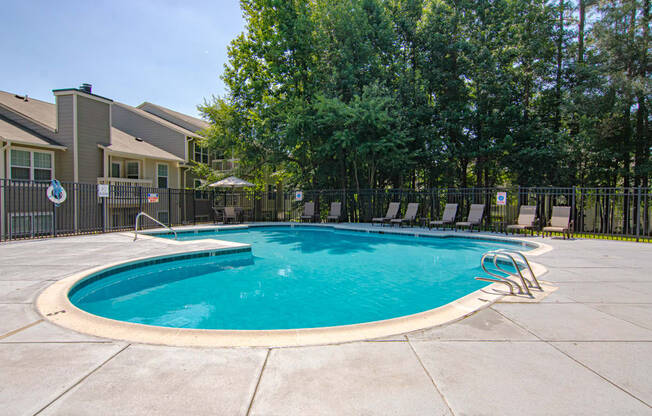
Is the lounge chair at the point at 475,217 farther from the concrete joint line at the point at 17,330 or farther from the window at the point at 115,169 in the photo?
the window at the point at 115,169

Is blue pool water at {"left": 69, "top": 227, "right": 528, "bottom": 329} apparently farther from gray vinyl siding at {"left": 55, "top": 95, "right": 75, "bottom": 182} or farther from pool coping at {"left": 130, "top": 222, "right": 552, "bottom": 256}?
gray vinyl siding at {"left": 55, "top": 95, "right": 75, "bottom": 182}

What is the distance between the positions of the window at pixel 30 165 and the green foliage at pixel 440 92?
718 cm

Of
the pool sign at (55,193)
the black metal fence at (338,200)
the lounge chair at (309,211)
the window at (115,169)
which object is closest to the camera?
the pool sign at (55,193)

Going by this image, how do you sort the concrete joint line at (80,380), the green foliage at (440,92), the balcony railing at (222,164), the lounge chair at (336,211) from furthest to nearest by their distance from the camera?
the balcony railing at (222,164), the lounge chair at (336,211), the green foliage at (440,92), the concrete joint line at (80,380)

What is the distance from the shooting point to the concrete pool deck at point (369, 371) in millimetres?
1819

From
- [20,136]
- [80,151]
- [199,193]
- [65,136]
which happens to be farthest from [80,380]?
[199,193]

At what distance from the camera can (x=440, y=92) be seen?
55.4 ft

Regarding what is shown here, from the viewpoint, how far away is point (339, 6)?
1588cm

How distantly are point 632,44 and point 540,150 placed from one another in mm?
5194

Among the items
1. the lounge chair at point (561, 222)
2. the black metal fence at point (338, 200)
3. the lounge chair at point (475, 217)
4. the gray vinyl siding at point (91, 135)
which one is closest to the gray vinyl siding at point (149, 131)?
the black metal fence at point (338, 200)

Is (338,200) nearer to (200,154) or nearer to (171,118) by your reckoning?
(200,154)

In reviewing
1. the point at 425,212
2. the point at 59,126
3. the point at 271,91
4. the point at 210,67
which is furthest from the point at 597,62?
the point at 59,126

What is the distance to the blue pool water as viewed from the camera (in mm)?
4434

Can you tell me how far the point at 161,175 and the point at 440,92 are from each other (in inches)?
649
